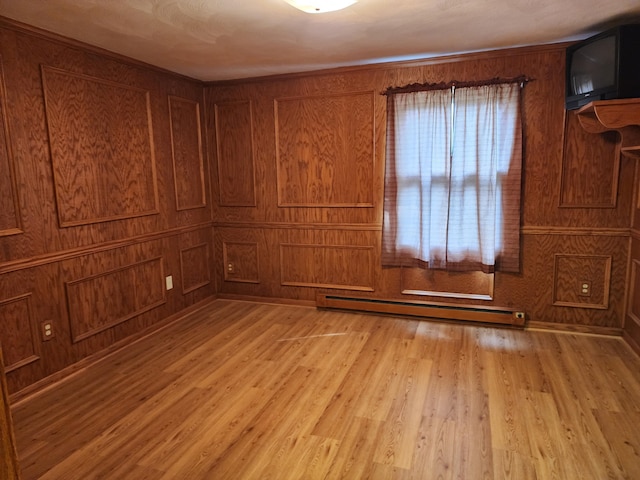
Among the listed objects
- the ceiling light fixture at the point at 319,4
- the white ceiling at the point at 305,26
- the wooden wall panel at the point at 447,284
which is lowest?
the wooden wall panel at the point at 447,284

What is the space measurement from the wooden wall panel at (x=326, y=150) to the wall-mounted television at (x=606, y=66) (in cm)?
161

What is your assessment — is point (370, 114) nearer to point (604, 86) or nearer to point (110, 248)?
point (604, 86)

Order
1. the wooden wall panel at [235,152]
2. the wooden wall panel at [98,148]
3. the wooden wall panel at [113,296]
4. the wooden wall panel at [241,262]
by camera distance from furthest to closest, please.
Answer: the wooden wall panel at [241,262], the wooden wall panel at [235,152], the wooden wall panel at [113,296], the wooden wall panel at [98,148]

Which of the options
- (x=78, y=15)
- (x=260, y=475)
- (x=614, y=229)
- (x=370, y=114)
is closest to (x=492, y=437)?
(x=260, y=475)

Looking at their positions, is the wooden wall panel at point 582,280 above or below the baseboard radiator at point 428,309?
above

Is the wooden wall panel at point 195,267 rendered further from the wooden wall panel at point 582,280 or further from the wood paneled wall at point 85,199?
the wooden wall panel at point 582,280

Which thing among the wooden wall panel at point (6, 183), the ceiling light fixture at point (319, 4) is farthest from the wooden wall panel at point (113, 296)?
the ceiling light fixture at point (319, 4)

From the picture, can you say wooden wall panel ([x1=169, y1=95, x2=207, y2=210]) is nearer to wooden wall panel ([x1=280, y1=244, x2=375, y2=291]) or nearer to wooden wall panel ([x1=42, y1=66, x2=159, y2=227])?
wooden wall panel ([x1=42, y1=66, x2=159, y2=227])

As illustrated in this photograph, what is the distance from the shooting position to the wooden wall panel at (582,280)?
336cm

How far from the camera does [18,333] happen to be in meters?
2.58

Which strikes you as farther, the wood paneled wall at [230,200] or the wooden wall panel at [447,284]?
the wooden wall panel at [447,284]

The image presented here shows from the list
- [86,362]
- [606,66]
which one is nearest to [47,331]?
[86,362]

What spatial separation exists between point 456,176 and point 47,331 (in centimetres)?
331

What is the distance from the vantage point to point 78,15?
7.97 feet
